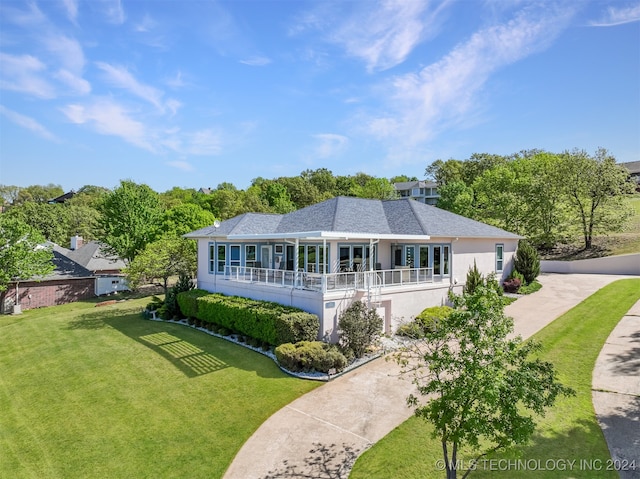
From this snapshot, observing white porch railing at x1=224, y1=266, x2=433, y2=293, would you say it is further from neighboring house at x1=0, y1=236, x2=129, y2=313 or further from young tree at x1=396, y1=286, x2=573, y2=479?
neighboring house at x1=0, y1=236, x2=129, y2=313

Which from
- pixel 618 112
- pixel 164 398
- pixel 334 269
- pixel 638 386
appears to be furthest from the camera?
pixel 618 112

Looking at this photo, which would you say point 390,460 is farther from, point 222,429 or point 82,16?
point 82,16

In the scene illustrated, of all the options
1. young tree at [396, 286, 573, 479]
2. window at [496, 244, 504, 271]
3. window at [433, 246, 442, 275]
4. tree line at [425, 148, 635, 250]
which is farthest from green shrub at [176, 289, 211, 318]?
tree line at [425, 148, 635, 250]

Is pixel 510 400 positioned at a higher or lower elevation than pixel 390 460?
higher

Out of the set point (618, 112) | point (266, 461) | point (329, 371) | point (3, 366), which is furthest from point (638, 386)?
point (3, 366)

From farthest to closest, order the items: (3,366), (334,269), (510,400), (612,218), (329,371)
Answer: (612,218) < (334,269) < (3,366) < (329,371) < (510,400)

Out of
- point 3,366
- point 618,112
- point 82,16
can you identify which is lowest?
point 3,366

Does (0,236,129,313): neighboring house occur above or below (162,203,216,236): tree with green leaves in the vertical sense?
below
